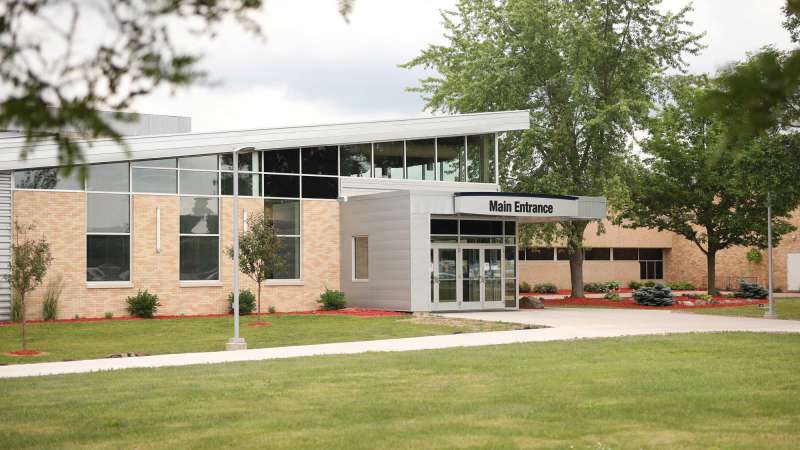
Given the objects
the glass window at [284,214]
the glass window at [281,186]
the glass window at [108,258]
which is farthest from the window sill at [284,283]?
the glass window at [108,258]

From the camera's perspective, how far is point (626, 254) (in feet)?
210

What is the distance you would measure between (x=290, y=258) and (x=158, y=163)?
5.57 metres

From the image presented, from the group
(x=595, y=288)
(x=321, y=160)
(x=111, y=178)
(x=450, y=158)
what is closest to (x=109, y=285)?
(x=111, y=178)

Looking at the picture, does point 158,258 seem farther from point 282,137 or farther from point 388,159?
point 388,159

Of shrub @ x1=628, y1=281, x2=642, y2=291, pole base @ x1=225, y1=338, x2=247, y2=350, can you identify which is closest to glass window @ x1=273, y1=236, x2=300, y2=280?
pole base @ x1=225, y1=338, x2=247, y2=350

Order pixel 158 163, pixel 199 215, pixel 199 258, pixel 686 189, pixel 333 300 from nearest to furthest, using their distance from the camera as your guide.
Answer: pixel 158 163 < pixel 199 258 < pixel 199 215 < pixel 333 300 < pixel 686 189

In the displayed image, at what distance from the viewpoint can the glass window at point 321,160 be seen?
34.6 metres

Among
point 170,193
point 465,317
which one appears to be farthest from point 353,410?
point 170,193

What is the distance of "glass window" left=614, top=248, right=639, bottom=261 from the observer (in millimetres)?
63875

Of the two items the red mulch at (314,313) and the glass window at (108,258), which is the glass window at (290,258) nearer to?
the red mulch at (314,313)

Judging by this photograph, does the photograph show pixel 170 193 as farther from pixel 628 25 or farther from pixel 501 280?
pixel 628 25

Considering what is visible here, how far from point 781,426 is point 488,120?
90.6ft

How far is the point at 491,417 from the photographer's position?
11.3 m

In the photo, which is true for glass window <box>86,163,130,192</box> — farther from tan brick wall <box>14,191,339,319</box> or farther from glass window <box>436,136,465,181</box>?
glass window <box>436,136,465,181</box>
